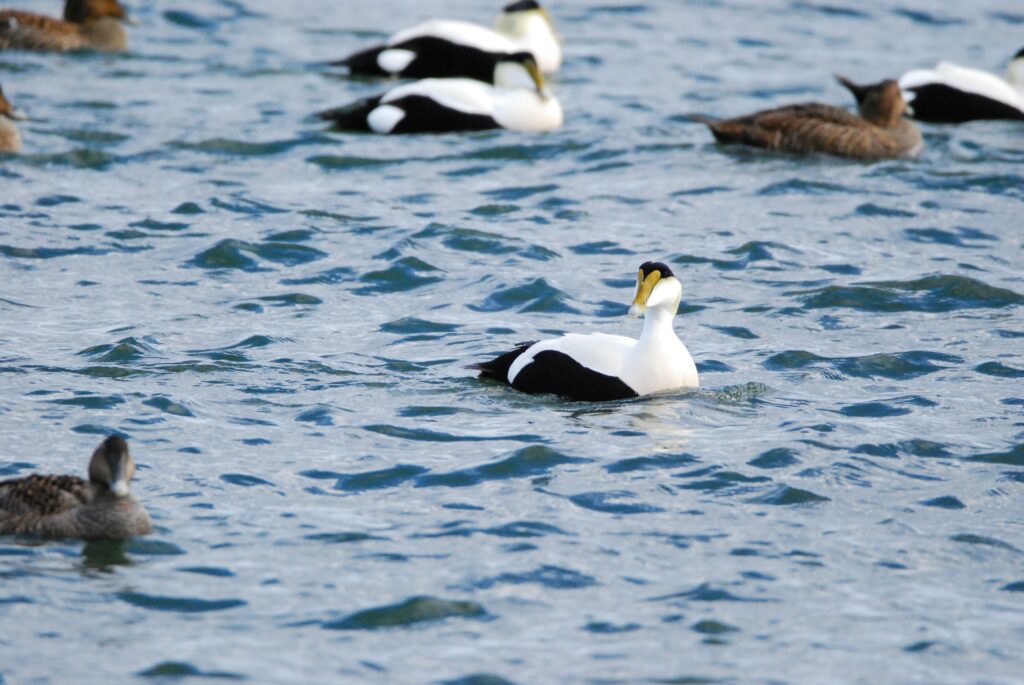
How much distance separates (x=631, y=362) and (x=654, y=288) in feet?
1.12

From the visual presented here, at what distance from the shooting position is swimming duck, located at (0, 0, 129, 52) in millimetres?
15398

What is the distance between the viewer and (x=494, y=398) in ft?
25.5

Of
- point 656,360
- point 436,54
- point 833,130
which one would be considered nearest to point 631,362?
point 656,360

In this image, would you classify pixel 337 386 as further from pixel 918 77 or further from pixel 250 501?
pixel 918 77

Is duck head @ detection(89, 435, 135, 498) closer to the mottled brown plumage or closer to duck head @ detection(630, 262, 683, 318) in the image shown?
duck head @ detection(630, 262, 683, 318)

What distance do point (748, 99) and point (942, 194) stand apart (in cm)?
318

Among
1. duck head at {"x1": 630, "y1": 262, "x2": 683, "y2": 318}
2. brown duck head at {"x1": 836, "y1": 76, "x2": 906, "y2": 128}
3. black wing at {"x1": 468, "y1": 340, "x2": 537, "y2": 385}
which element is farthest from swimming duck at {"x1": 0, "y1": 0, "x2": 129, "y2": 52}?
duck head at {"x1": 630, "y1": 262, "x2": 683, "y2": 318}

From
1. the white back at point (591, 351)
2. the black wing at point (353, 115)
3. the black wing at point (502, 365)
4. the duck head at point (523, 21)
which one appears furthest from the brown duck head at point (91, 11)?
the white back at point (591, 351)

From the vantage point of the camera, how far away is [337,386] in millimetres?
7910

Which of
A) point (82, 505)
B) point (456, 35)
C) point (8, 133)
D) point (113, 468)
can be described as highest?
point (456, 35)

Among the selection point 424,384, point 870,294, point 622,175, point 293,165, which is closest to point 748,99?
point 622,175

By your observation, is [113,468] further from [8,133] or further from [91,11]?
[91,11]

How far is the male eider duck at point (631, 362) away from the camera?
764cm

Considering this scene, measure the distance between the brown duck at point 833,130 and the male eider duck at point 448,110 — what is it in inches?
55.3
